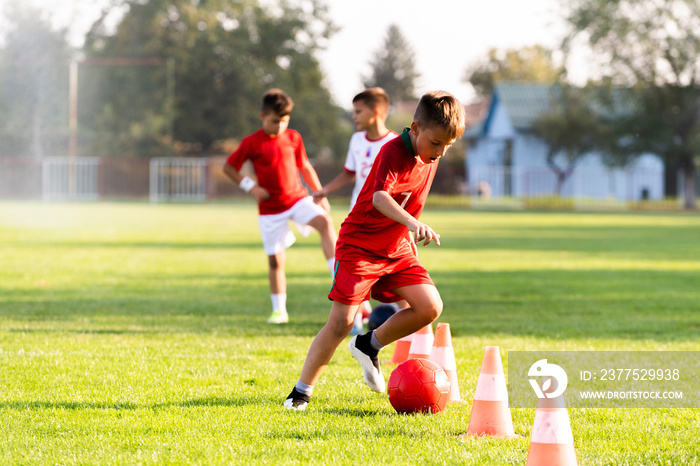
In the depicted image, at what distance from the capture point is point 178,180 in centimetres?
4409

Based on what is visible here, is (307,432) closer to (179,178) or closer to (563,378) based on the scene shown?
(563,378)

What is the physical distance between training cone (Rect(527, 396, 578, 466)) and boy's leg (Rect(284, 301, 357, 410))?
54.8 inches

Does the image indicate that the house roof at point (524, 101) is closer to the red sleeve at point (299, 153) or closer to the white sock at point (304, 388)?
the red sleeve at point (299, 153)

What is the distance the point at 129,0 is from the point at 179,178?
45.6ft

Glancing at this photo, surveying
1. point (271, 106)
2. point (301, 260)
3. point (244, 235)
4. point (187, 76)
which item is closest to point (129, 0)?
point (187, 76)

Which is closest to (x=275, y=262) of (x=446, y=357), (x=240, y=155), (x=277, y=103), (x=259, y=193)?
(x=259, y=193)

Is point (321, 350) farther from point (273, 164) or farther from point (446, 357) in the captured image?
point (273, 164)

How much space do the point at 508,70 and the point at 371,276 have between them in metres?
79.2

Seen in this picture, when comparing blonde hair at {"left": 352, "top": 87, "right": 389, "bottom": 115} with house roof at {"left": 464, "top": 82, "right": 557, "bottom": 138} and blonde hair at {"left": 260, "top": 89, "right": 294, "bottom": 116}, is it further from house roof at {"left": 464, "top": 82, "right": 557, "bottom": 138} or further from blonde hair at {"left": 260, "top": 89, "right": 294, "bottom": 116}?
house roof at {"left": 464, "top": 82, "right": 557, "bottom": 138}

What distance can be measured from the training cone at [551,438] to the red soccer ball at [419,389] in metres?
1.01

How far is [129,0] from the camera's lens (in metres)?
51.3

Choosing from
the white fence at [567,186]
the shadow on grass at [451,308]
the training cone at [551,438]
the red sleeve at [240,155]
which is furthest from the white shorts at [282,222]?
the white fence at [567,186]

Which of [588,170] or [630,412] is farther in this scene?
[588,170]

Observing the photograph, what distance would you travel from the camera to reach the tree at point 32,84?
118ft
